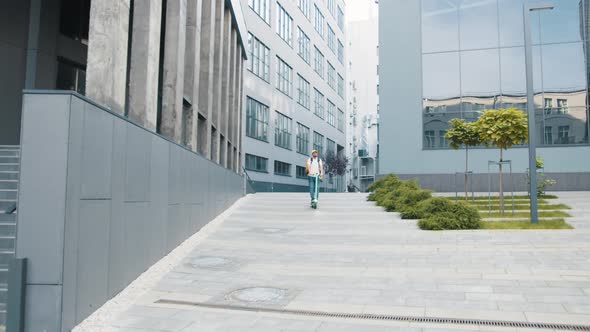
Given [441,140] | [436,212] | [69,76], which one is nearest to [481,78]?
[441,140]

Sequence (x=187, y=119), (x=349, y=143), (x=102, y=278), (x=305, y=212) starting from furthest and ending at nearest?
(x=349, y=143)
(x=305, y=212)
(x=187, y=119)
(x=102, y=278)

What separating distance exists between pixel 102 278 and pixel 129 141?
199cm

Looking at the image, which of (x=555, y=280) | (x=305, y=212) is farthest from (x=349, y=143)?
(x=555, y=280)

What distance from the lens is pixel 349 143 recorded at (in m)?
74.0

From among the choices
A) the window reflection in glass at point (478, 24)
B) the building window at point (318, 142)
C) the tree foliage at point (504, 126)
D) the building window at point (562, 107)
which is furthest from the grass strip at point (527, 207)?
Answer: the building window at point (318, 142)

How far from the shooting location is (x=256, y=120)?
3550 cm

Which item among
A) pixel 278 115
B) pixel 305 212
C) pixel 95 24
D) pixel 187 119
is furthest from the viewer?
pixel 278 115

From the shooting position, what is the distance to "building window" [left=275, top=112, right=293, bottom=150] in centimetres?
4016

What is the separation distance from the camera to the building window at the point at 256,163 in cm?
3400

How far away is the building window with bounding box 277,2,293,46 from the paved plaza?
3077cm

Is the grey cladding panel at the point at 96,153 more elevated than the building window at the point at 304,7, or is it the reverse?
the building window at the point at 304,7

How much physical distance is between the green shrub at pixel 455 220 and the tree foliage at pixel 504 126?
3.91 m

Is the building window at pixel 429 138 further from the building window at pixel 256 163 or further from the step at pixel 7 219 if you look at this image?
the step at pixel 7 219

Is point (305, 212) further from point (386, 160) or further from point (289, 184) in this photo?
point (289, 184)
